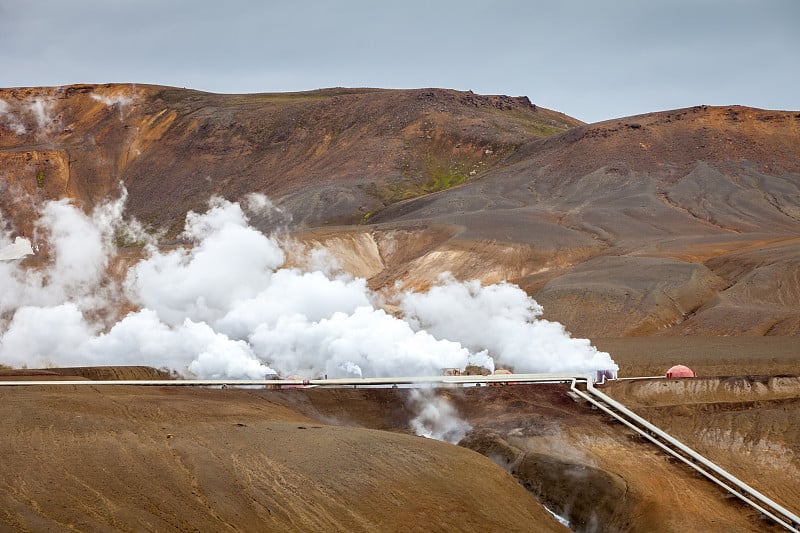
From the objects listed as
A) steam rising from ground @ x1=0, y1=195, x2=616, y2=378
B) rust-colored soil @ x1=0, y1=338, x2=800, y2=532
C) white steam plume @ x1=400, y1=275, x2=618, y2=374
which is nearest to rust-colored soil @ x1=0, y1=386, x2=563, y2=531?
rust-colored soil @ x1=0, y1=338, x2=800, y2=532

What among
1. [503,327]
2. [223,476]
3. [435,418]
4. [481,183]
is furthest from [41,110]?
[223,476]

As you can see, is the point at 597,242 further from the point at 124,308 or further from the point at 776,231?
the point at 124,308

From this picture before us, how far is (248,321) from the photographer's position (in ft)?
207

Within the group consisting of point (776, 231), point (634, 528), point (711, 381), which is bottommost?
point (634, 528)

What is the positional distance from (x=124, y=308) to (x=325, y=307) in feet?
58.3

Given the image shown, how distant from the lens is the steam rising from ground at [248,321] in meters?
53.3

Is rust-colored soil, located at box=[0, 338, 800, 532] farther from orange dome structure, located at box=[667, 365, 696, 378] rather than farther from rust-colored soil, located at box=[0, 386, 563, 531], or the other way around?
orange dome structure, located at box=[667, 365, 696, 378]

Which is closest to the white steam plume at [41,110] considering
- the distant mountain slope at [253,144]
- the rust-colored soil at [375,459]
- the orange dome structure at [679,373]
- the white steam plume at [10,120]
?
the distant mountain slope at [253,144]

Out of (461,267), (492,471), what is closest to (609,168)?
(461,267)

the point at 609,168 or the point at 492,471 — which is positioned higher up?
the point at 609,168

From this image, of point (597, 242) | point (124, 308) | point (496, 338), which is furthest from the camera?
point (597, 242)

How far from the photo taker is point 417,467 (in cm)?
3209

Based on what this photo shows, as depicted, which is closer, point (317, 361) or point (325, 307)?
point (317, 361)

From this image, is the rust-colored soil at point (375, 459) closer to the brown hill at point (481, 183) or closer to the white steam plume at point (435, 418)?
the white steam plume at point (435, 418)
